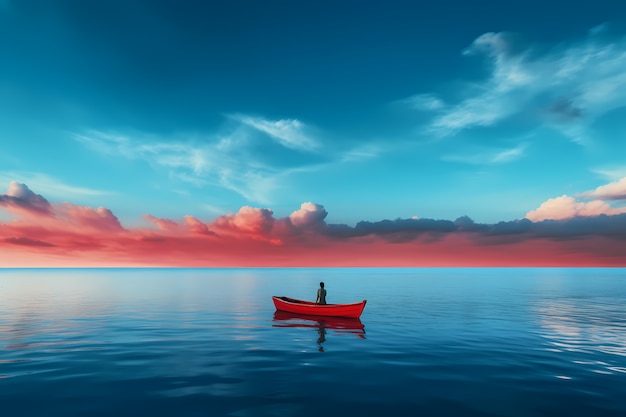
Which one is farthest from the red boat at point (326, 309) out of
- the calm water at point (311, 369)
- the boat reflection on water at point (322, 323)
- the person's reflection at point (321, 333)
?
the person's reflection at point (321, 333)

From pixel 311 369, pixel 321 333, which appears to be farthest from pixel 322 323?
pixel 311 369

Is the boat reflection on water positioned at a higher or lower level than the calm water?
higher

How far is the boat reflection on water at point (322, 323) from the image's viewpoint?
3162cm

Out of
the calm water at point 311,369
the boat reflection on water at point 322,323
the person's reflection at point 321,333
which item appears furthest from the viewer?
the boat reflection on water at point 322,323

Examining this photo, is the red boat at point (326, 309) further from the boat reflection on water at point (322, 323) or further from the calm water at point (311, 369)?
the calm water at point (311, 369)

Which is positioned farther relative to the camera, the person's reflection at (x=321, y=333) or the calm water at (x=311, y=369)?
the person's reflection at (x=321, y=333)

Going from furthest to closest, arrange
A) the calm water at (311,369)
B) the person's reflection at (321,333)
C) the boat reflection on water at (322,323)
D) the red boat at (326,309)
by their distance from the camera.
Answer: the red boat at (326,309), the boat reflection on water at (322,323), the person's reflection at (321,333), the calm water at (311,369)

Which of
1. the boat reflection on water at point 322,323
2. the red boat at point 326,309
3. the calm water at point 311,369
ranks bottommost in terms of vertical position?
the calm water at point 311,369

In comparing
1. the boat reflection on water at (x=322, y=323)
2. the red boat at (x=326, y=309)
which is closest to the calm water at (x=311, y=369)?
the boat reflection on water at (x=322, y=323)

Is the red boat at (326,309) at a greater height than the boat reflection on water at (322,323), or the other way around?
the red boat at (326,309)

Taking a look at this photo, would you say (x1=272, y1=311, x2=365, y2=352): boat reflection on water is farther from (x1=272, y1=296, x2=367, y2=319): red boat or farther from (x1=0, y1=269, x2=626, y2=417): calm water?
(x1=272, y1=296, x2=367, y2=319): red boat

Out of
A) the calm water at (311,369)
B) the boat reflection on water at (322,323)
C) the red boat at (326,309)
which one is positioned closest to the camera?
the calm water at (311,369)

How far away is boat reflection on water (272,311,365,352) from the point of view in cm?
3162

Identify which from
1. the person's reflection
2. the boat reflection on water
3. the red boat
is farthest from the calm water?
the red boat
